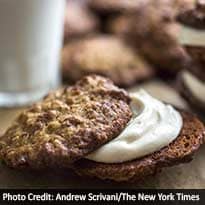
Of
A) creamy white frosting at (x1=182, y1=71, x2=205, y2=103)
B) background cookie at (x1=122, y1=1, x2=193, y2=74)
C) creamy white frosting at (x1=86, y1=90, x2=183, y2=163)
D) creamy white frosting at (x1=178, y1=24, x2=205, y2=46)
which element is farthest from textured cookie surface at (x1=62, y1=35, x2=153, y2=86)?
creamy white frosting at (x1=86, y1=90, x2=183, y2=163)

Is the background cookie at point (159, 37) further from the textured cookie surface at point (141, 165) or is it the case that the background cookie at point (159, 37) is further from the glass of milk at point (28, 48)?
the textured cookie surface at point (141, 165)

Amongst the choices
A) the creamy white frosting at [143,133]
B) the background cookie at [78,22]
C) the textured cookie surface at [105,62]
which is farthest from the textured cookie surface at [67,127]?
the background cookie at [78,22]

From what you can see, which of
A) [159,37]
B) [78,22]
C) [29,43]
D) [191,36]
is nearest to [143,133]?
[191,36]

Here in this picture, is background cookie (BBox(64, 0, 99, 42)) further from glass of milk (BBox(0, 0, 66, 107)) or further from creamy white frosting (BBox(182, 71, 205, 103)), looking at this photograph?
creamy white frosting (BBox(182, 71, 205, 103))

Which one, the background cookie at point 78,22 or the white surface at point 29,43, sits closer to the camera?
the white surface at point 29,43

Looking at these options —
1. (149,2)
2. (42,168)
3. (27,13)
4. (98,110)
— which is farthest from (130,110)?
(149,2)

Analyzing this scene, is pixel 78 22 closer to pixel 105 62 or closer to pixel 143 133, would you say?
pixel 105 62
